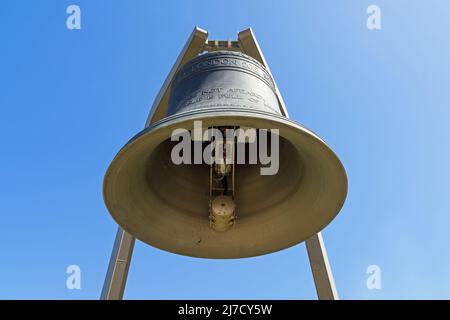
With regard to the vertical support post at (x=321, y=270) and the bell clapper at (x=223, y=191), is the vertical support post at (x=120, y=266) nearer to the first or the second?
the vertical support post at (x=321, y=270)

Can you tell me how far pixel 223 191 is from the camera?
3.74 meters

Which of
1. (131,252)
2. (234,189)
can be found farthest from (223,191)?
(131,252)

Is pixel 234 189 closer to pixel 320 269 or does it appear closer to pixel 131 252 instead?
pixel 320 269

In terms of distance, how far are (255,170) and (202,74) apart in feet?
A: 2.94

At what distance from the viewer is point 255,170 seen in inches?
155

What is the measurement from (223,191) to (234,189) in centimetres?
12

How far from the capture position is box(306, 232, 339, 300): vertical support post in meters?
5.57

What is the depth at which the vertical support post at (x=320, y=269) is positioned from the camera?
5574 mm

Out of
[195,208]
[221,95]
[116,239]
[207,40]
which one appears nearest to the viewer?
[221,95]

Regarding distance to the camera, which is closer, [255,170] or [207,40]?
[255,170]

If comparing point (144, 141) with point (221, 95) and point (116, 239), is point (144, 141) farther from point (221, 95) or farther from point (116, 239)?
point (116, 239)

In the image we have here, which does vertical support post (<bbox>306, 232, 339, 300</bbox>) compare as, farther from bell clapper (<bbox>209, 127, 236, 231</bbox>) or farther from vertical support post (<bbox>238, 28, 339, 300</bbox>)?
bell clapper (<bbox>209, 127, 236, 231</bbox>)

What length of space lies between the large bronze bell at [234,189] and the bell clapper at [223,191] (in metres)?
0.09
